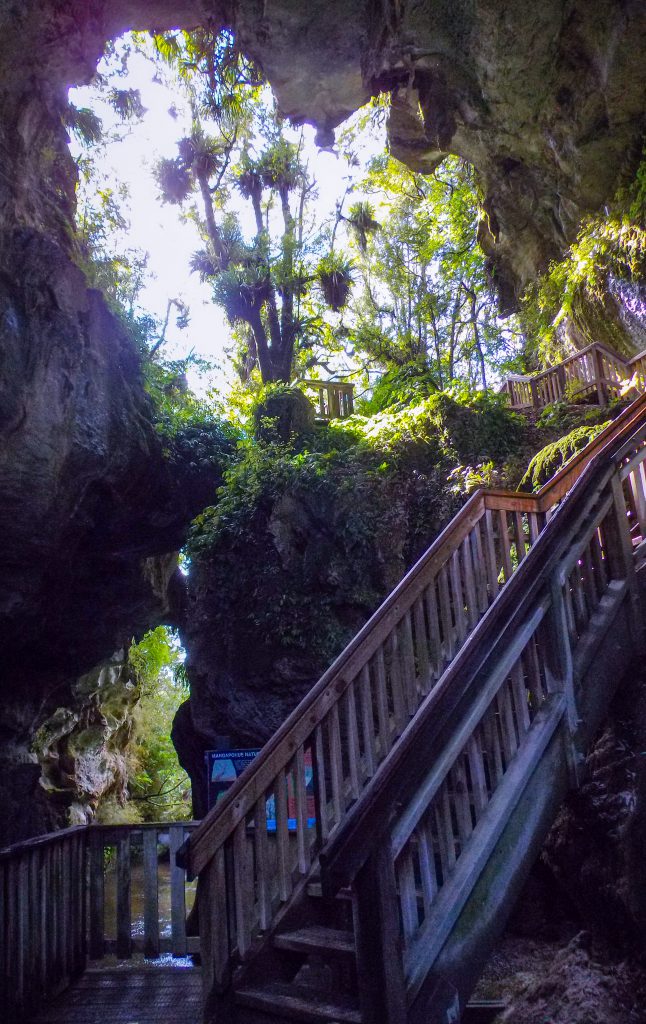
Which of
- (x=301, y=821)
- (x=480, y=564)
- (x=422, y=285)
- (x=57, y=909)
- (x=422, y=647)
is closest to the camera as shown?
(x=301, y=821)

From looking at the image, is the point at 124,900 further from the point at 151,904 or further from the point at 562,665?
the point at 562,665

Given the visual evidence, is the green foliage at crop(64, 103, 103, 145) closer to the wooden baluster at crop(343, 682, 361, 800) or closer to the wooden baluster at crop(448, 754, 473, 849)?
the wooden baluster at crop(343, 682, 361, 800)

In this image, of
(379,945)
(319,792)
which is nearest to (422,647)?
(319,792)

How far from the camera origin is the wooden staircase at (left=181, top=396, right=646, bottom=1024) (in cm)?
233

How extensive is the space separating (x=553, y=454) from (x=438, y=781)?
6735mm

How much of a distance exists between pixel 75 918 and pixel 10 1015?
1.16 m

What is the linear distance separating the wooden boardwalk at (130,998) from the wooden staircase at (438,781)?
5.23 ft

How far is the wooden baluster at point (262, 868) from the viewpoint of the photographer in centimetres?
343

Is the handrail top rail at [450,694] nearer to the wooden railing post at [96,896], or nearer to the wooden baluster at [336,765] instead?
the wooden baluster at [336,765]

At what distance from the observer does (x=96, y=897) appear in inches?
225

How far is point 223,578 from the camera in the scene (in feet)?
33.2

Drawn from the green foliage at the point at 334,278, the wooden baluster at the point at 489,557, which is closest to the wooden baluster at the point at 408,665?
the wooden baluster at the point at 489,557

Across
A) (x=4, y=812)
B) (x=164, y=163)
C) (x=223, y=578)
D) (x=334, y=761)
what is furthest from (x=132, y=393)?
(x=164, y=163)

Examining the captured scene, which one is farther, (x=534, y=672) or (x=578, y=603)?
(x=578, y=603)
